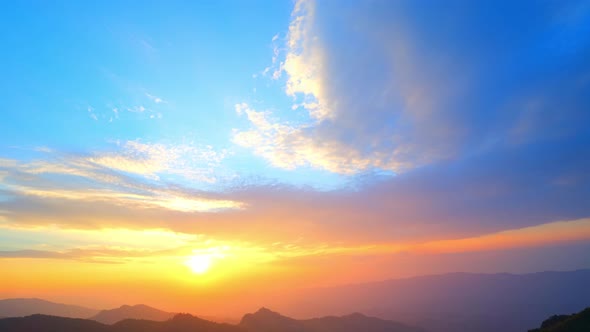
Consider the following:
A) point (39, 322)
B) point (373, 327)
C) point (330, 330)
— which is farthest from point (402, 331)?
point (39, 322)

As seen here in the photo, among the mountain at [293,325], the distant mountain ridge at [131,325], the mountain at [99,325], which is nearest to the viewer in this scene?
the mountain at [99,325]

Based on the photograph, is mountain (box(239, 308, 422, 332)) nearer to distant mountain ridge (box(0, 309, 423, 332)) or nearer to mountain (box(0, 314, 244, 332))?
distant mountain ridge (box(0, 309, 423, 332))

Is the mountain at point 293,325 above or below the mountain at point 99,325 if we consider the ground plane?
below

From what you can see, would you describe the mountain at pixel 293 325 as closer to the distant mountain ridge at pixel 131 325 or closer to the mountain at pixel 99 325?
the distant mountain ridge at pixel 131 325

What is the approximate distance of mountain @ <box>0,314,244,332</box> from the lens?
84.3 metres

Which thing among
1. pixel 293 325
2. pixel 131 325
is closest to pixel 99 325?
pixel 131 325

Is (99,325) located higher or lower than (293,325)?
higher

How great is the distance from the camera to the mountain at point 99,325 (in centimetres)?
8429

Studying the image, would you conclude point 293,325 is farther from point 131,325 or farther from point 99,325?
point 99,325

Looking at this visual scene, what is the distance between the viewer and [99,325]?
3647 inches

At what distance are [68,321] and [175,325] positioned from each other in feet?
98.9

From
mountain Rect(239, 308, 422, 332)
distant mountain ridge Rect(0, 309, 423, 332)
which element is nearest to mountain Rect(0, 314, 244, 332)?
distant mountain ridge Rect(0, 309, 423, 332)

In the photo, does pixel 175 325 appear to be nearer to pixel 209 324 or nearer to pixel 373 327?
pixel 209 324

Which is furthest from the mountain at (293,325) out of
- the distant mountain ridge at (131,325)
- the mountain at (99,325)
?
the mountain at (99,325)
